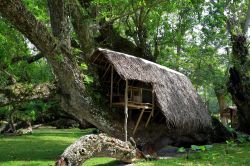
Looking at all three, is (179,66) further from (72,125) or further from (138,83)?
(138,83)

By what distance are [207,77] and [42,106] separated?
17.7m

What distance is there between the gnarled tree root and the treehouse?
5.99ft

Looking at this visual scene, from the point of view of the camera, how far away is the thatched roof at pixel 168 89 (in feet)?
40.0

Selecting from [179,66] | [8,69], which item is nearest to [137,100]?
[8,69]

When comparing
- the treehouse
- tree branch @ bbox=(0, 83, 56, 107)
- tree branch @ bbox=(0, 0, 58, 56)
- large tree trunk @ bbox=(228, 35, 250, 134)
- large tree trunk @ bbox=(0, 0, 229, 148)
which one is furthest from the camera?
large tree trunk @ bbox=(228, 35, 250, 134)

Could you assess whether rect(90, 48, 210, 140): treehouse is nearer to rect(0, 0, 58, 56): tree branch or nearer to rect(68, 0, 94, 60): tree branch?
rect(68, 0, 94, 60): tree branch

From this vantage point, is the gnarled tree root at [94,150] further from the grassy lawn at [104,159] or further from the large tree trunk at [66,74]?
the large tree trunk at [66,74]

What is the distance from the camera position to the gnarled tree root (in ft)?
24.9

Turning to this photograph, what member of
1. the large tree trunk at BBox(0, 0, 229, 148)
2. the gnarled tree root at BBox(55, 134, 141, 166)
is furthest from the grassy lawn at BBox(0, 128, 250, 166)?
the large tree trunk at BBox(0, 0, 229, 148)

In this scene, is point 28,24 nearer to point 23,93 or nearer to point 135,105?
point 23,93

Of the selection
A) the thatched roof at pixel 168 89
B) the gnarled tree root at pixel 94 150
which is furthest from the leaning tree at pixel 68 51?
the gnarled tree root at pixel 94 150

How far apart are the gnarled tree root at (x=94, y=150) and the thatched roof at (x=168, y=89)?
8.13 feet

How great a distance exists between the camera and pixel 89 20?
13.8 meters

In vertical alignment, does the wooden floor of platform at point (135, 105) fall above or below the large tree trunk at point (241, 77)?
below
